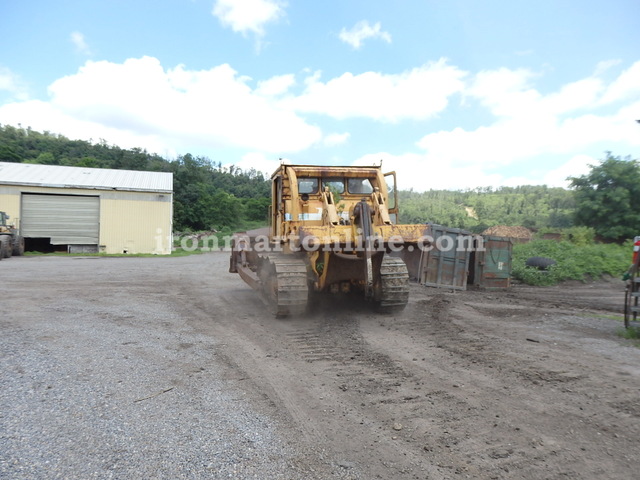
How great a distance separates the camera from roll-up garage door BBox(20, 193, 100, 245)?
2484 centimetres

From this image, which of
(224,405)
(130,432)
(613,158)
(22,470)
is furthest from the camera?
(613,158)

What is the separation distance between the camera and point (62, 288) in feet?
35.6

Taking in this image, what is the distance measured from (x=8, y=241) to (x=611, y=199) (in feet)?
117

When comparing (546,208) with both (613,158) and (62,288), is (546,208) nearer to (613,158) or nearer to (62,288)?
(613,158)

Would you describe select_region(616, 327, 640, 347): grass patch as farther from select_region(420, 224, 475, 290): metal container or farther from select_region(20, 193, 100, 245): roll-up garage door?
select_region(20, 193, 100, 245): roll-up garage door

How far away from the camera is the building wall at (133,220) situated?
84.5 ft

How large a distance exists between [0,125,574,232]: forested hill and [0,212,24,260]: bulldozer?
13435 mm

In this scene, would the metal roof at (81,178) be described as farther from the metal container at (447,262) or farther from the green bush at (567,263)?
the green bush at (567,263)

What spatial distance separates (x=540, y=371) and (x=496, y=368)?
1.57ft

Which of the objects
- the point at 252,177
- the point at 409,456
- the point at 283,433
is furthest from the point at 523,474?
the point at 252,177

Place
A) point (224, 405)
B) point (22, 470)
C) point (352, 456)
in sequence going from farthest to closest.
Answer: point (224, 405) → point (352, 456) → point (22, 470)

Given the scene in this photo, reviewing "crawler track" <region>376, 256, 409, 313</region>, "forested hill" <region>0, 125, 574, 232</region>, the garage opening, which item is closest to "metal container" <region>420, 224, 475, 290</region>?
"crawler track" <region>376, 256, 409, 313</region>

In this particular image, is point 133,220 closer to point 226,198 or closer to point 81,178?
point 81,178

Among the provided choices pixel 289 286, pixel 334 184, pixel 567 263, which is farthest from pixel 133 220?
pixel 567 263
